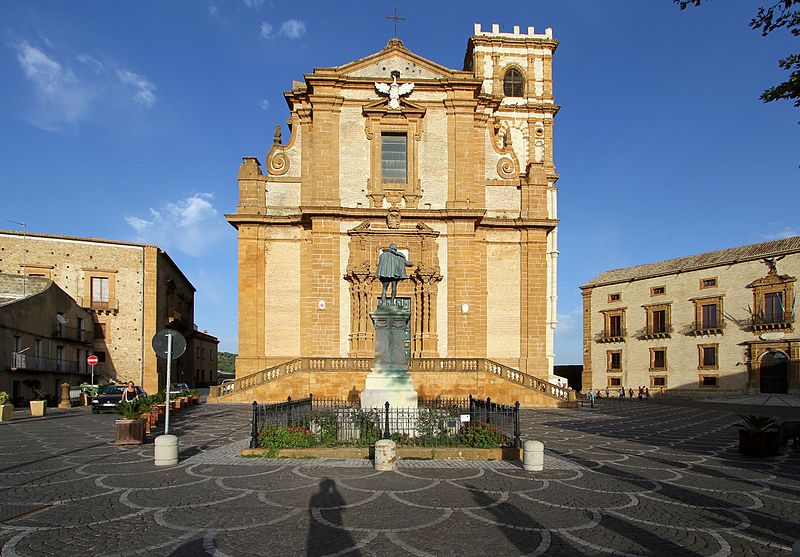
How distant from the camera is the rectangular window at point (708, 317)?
138ft

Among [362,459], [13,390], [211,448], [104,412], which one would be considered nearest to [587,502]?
[362,459]

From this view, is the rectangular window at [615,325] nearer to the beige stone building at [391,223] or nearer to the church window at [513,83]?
the beige stone building at [391,223]

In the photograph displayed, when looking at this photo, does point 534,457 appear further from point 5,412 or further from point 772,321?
point 772,321

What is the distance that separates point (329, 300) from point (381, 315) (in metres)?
14.5

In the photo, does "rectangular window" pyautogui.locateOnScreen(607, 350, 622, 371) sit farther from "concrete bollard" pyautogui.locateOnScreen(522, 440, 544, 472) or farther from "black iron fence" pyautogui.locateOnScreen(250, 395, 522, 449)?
"concrete bollard" pyautogui.locateOnScreen(522, 440, 544, 472)

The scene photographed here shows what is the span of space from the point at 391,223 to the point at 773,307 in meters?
29.4

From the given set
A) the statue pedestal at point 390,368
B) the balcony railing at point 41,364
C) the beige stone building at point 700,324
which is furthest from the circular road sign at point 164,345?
the beige stone building at point 700,324

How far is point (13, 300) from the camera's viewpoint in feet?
95.8

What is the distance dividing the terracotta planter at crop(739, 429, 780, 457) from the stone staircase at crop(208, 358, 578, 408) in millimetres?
13562

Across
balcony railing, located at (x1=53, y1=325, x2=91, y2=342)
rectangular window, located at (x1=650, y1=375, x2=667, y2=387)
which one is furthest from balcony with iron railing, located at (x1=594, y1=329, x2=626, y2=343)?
balcony railing, located at (x1=53, y1=325, x2=91, y2=342)

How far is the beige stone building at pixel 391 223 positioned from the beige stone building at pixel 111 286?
12.6 m

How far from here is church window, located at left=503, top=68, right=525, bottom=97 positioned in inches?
1596

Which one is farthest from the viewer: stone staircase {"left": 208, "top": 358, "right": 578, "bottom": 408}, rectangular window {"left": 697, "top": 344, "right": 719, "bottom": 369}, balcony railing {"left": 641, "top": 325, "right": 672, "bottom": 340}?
balcony railing {"left": 641, "top": 325, "right": 672, "bottom": 340}

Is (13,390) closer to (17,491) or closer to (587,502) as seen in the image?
(17,491)
